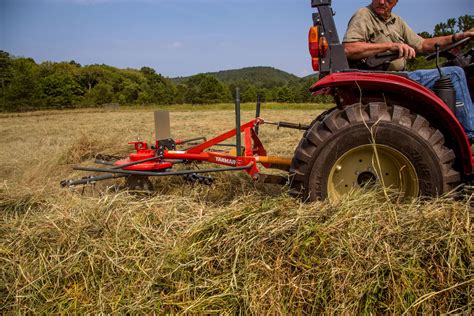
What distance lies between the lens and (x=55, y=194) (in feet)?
11.1

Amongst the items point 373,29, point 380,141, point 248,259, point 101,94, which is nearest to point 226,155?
point 380,141

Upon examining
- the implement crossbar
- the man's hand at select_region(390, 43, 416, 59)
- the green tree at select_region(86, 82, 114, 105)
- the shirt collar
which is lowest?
the implement crossbar

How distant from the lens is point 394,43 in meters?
2.90

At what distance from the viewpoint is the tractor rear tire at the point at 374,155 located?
2553 mm

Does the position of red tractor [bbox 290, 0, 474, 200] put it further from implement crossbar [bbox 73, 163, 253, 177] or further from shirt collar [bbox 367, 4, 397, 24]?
implement crossbar [bbox 73, 163, 253, 177]

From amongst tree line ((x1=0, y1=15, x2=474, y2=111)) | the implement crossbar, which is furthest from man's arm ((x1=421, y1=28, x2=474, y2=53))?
tree line ((x1=0, y1=15, x2=474, y2=111))

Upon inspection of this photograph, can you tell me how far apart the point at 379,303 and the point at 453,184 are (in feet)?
4.22

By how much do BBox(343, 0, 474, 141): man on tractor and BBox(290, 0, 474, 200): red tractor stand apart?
0.14m

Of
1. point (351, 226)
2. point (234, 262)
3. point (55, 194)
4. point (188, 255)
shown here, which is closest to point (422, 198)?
point (351, 226)

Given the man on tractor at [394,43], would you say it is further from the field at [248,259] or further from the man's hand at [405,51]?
the field at [248,259]

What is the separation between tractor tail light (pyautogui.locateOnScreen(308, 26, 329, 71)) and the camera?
287 centimetres

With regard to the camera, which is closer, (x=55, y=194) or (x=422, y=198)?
(x=422, y=198)

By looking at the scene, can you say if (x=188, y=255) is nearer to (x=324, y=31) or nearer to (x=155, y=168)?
(x=155, y=168)

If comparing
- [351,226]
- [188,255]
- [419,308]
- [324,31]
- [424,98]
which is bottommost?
[419,308]
